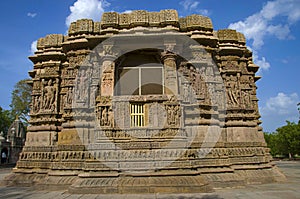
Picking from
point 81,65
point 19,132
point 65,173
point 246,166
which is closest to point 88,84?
point 81,65

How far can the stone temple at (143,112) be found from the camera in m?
9.27

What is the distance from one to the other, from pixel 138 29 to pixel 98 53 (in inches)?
83.9

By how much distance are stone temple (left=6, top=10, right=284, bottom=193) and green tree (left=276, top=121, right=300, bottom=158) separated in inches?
1330

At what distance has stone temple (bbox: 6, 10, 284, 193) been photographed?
365 inches

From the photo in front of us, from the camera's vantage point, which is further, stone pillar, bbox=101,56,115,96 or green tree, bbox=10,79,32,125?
green tree, bbox=10,79,32,125

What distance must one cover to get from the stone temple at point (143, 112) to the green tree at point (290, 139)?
3378cm

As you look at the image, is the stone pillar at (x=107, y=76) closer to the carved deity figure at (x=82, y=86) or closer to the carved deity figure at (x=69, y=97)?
the carved deity figure at (x=82, y=86)

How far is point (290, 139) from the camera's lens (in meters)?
42.3

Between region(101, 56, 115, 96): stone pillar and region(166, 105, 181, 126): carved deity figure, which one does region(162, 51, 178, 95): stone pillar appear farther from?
region(101, 56, 115, 96): stone pillar

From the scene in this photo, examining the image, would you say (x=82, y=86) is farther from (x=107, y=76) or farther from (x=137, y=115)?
(x=137, y=115)

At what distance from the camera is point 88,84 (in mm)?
11109

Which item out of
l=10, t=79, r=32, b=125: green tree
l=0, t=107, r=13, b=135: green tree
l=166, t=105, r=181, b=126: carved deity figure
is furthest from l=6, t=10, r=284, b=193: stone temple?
l=0, t=107, r=13, b=135: green tree

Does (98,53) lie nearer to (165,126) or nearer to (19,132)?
(165,126)

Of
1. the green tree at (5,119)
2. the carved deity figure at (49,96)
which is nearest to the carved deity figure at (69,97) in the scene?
the carved deity figure at (49,96)
